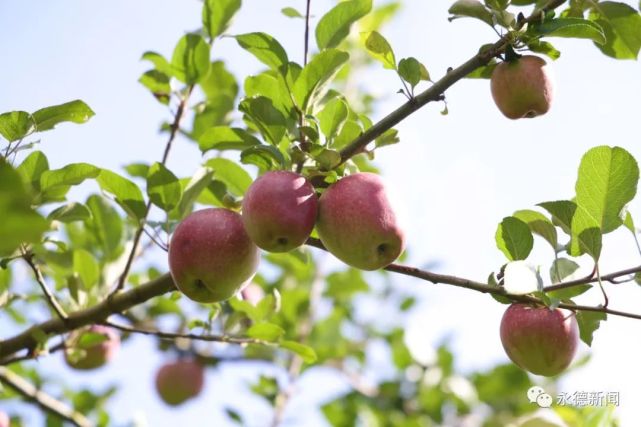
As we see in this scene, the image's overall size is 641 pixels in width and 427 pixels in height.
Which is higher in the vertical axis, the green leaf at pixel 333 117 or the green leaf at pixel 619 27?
the green leaf at pixel 619 27

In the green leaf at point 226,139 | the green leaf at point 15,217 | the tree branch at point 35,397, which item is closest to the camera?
the green leaf at point 15,217

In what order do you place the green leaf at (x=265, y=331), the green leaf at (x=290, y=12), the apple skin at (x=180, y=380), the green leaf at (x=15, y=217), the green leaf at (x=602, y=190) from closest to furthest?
the green leaf at (x=15, y=217) < the green leaf at (x=602, y=190) < the green leaf at (x=290, y=12) < the green leaf at (x=265, y=331) < the apple skin at (x=180, y=380)

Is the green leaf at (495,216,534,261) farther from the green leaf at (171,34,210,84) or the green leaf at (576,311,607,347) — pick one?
the green leaf at (171,34,210,84)

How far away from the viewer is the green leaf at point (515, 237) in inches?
62.7

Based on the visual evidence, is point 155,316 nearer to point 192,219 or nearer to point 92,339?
point 92,339

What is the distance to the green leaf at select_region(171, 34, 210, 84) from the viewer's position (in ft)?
6.84

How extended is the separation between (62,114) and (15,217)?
1.14m

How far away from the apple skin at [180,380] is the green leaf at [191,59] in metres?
2.44

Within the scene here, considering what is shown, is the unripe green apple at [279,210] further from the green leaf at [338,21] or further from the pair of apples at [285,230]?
the green leaf at [338,21]

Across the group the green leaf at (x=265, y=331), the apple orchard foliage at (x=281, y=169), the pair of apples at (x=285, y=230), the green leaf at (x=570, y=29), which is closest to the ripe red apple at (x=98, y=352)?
the apple orchard foliage at (x=281, y=169)

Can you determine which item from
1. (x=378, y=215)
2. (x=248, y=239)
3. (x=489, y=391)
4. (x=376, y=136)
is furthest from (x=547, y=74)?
(x=489, y=391)

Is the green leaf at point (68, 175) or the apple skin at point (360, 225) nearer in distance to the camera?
the apple skin at point (360, 225)

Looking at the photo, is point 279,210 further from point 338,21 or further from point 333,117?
point 338,21

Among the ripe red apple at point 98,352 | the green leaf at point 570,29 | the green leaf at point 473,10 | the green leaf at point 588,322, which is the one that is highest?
the green leaf at point 473,10
